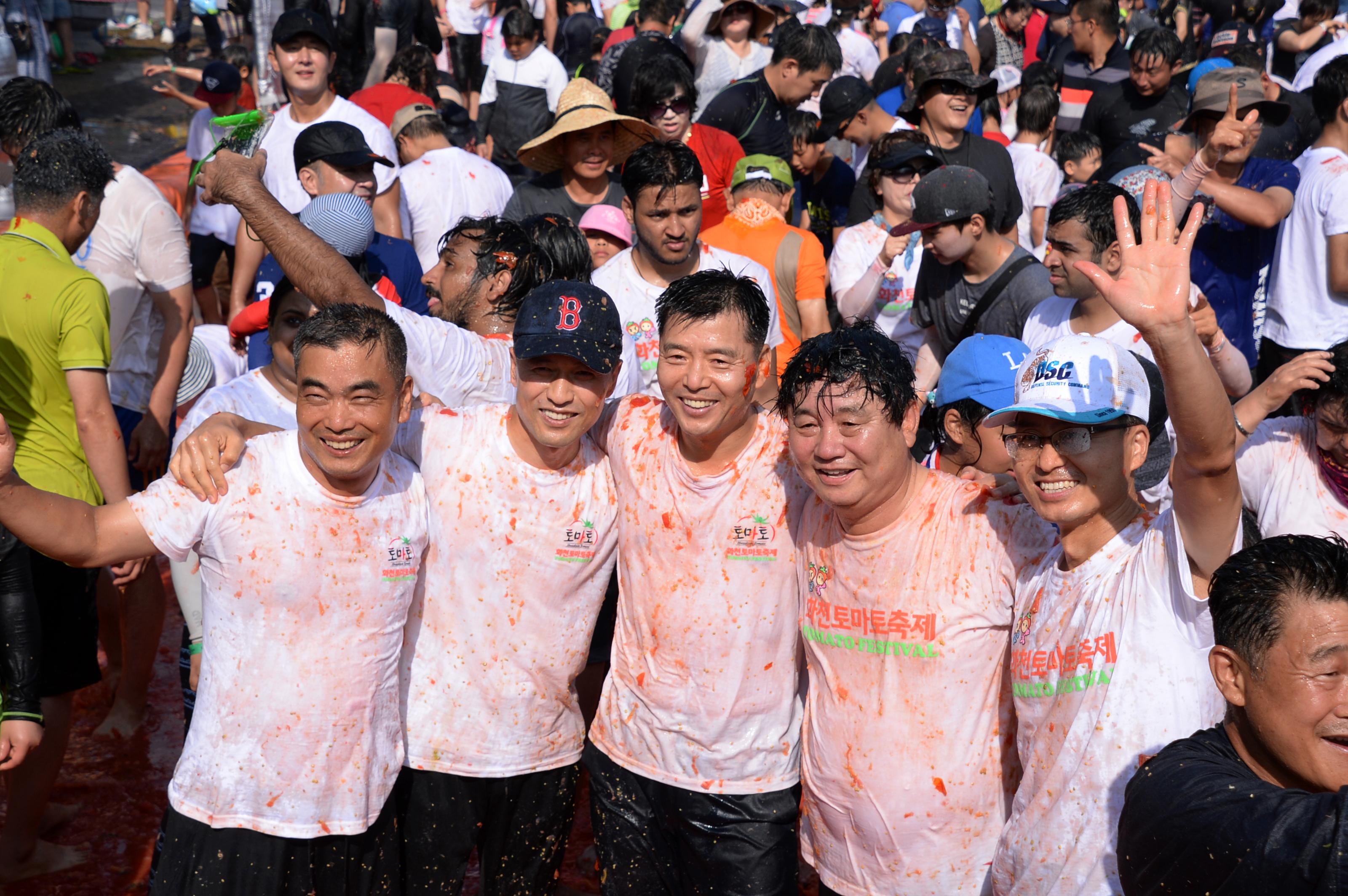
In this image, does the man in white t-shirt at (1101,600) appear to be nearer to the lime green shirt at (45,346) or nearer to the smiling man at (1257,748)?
the smiling man at (1257,748)

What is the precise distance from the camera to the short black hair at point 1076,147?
7.14m

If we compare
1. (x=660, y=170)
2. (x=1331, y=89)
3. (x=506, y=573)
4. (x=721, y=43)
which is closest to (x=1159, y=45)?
(x=1331, y=89)

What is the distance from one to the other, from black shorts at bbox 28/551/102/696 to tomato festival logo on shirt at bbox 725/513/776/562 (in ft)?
7.92

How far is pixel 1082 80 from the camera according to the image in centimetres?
863

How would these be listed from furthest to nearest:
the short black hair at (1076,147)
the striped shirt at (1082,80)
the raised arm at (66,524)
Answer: the striped shirt at (1082,80) → the short black hair at (1076,147) → the raised arm at (66,524)

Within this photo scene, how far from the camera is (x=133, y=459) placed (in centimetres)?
496

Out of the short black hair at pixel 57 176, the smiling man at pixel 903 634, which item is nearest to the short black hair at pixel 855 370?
the smiling man at pixel 903 634

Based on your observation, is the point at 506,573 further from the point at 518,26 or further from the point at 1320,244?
the point at 518,26

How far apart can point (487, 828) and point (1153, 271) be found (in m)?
2.33

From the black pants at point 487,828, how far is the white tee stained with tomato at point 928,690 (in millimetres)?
902

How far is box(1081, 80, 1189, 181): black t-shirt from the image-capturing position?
730 centimetres

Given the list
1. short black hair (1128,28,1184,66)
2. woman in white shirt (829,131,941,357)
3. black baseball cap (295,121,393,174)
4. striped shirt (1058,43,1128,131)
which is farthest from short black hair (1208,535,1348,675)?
striped shirt (1058,43,1128,131)

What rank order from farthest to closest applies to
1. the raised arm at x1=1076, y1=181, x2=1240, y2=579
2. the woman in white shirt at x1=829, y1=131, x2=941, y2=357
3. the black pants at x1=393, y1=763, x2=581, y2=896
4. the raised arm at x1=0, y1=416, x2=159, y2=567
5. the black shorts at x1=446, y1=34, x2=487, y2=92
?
the black shorts at x1=446, y1=34, x2=487, y2=92 → the woman in white shirt at x1=829, y1=131, x2=941, y2=357 → the black pants at x1=393, y1=763, x2=581, y2=896 → the raised arm at x1=0, y1=416, x2=159, y2=567 → the raised arm at x1=1076, y1=181, x2=1240, y2=579

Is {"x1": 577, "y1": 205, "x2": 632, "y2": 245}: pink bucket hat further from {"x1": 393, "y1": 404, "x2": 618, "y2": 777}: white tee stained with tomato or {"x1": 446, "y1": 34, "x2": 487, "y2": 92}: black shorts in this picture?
{"x1": 446, "y1": 34, "x2": 487, "y2": 92}: black shorts
